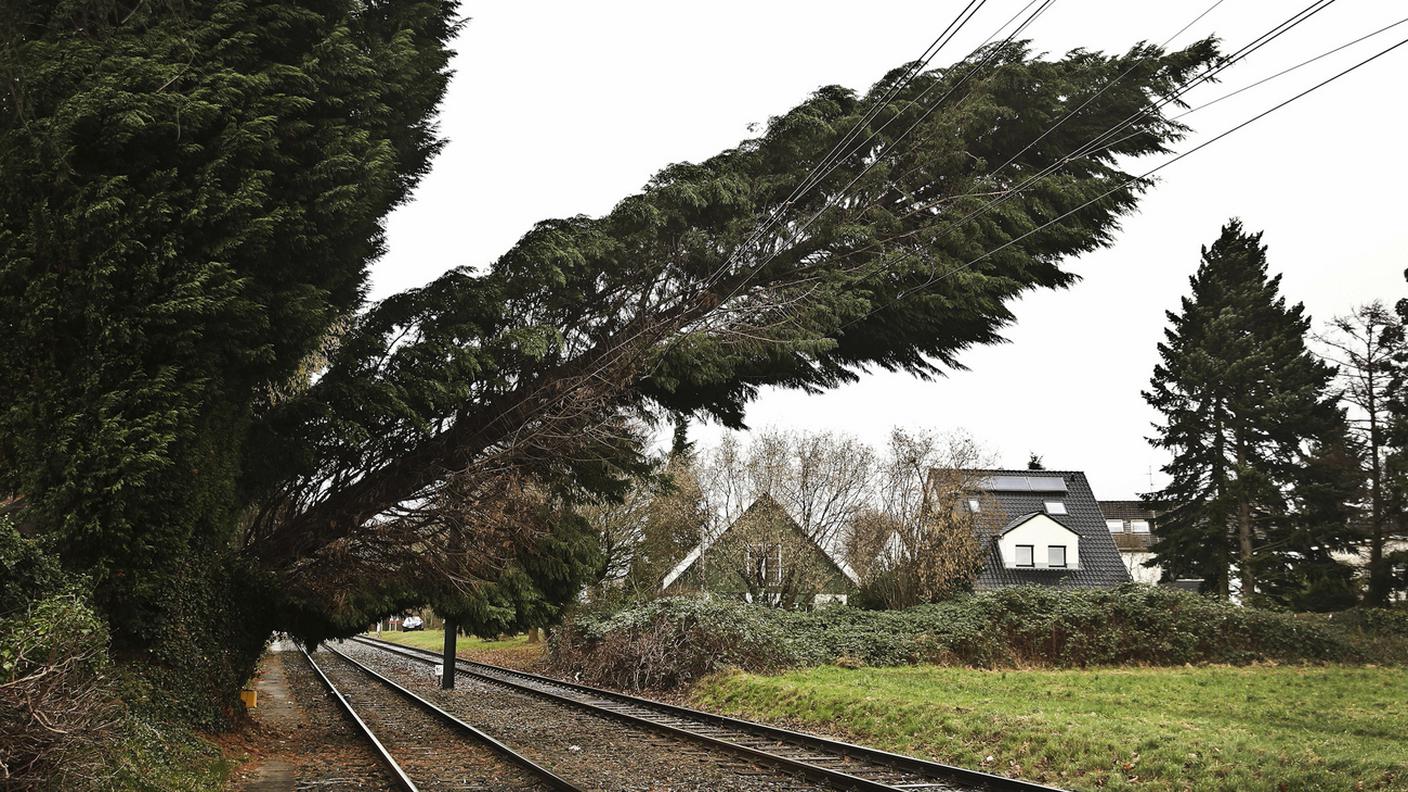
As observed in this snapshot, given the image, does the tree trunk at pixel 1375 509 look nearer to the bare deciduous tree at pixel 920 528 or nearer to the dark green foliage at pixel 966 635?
the dark green foliage at pixel 966 635

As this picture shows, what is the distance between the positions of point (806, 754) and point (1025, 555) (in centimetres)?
3331

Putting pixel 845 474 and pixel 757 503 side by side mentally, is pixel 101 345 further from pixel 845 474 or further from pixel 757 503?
pixel 845 474

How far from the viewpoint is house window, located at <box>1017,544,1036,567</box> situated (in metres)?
43.2

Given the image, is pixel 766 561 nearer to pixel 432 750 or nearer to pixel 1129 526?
pixel 432 750

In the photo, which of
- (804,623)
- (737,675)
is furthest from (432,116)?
(804,623)

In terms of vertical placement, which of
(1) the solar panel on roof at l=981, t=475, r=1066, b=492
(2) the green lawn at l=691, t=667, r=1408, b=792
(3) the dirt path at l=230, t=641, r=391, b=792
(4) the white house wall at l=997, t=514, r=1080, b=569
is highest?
(1) the solar panel on roof at l=981, t=475, r=1066, b=492

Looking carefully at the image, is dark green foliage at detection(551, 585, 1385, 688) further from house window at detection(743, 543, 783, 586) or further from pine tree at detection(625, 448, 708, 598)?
pine tree at detection(625, 448, 708, 598)

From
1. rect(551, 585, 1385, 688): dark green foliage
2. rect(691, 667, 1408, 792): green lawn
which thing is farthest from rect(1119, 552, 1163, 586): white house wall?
rect(691, 667, 1408, 792): green lawn

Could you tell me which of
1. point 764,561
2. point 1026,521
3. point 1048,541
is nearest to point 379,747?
point 764,561

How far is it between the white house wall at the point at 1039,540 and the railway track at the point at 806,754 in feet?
87.7

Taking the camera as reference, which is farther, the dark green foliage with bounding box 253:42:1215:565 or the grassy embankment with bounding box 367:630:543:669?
the grassy embankment with bounding box 367:630:543:669

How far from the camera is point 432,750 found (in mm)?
13641

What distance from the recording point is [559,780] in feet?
33.4

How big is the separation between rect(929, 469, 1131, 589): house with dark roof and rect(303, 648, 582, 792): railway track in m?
26.5
